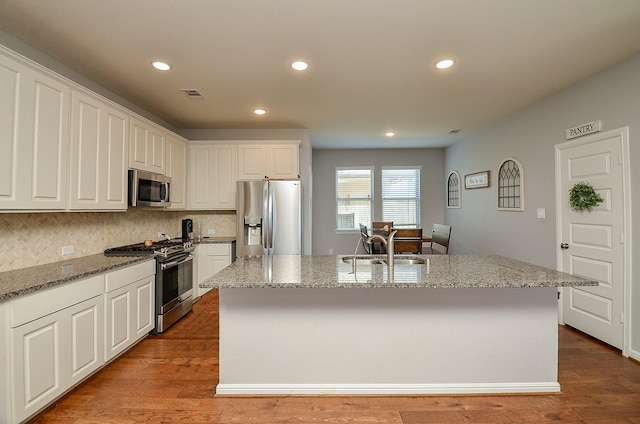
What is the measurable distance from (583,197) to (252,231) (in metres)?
3.77

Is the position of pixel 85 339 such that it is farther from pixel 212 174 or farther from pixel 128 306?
pixel 212 174

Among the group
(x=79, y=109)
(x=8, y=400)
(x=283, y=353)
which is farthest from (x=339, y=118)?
(x=8, y=400)

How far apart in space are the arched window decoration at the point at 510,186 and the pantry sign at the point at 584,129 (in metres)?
0.82

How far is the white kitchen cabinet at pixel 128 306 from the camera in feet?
8.05

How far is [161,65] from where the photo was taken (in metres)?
2.73

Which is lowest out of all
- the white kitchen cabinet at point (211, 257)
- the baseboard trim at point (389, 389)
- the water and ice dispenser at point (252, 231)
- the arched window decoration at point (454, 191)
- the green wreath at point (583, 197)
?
the baseboard trim at point (389, 389)

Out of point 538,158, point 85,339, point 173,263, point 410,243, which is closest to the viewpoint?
point 85,339

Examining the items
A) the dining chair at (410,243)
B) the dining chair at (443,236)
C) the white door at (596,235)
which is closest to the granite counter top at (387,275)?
the white door at (596,235)

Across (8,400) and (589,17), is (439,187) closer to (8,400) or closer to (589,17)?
(589,17)


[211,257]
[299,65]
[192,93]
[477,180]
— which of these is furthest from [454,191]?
[192,93]

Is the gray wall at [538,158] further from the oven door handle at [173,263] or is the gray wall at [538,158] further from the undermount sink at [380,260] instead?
the oven door handle at [173,263]

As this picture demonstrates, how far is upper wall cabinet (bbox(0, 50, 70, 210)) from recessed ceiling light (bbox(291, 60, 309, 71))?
69.8 inches

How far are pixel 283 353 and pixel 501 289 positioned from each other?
→ 157 cm

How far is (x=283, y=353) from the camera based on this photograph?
2.13m
